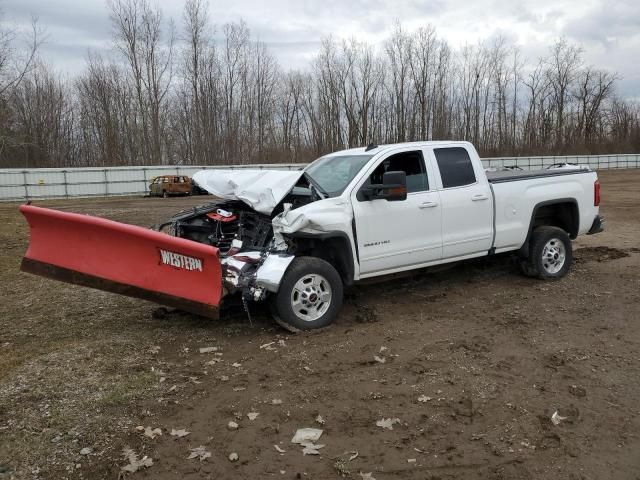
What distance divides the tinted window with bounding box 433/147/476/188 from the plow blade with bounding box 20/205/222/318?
3.22 meters

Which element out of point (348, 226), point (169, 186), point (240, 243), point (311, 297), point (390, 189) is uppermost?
point (169, 186)

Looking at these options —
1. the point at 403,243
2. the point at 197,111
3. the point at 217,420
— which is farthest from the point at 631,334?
the point at 197,111

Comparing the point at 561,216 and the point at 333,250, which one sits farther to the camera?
the point at 561,216

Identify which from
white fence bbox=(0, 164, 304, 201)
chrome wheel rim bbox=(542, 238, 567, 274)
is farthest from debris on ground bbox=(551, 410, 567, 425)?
white fence bbox=(0, 164, 304, 201)

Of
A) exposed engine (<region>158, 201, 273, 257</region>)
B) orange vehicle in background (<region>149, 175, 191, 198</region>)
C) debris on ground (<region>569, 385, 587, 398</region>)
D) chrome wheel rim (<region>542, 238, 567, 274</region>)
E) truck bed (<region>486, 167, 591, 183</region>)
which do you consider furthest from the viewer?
orange vehicle in background (<region>149, 175, 191, 198</region>)

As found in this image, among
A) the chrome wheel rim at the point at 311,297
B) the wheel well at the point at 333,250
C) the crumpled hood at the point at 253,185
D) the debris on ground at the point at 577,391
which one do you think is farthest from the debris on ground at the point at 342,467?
the crumpled hood at the point at 253,185

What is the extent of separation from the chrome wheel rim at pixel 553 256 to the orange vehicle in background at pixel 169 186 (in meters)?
29.8

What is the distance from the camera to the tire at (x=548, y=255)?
304 inches

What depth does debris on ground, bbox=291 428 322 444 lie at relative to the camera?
362 cm

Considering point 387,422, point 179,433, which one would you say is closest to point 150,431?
point 179,433

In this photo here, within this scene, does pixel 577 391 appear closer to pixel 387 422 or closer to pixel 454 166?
pixel 387 422

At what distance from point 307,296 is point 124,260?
6.11ft

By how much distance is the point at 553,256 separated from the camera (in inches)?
311

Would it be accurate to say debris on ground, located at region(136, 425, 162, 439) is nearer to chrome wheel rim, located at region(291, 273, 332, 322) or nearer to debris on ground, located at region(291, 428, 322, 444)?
debris on ground, located at region(291, 428, 322, 444)
